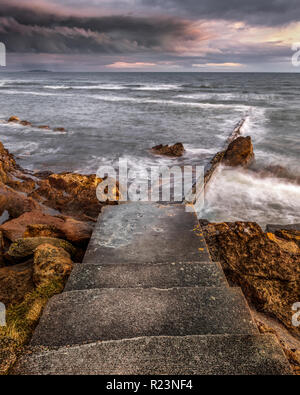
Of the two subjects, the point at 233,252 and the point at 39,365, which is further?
the point at 233,252

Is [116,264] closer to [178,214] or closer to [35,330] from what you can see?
[35,330]

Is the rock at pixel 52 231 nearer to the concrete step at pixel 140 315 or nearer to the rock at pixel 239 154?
the concrete step at pixel 140 315

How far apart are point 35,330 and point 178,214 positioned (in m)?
2.49

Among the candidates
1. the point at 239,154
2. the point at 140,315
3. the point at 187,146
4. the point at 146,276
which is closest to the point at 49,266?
the point at 146,276

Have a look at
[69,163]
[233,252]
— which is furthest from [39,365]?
[69,163]

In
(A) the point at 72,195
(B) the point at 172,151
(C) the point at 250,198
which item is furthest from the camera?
(B) the point at 172,151

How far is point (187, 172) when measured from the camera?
877cm

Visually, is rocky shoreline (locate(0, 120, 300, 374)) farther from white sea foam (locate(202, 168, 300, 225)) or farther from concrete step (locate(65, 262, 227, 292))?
white sea foam (locate(202, 168, 300, 225))

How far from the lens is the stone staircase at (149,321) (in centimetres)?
145

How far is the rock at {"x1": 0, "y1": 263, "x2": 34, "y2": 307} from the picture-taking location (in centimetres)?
256

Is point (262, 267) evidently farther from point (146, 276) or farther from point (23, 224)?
point (23, 224)

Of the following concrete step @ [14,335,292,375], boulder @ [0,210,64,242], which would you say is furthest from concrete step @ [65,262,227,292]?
boulder @ [0,210,64,242]

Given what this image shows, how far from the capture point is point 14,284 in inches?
108

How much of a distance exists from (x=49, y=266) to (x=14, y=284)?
1.52ft
